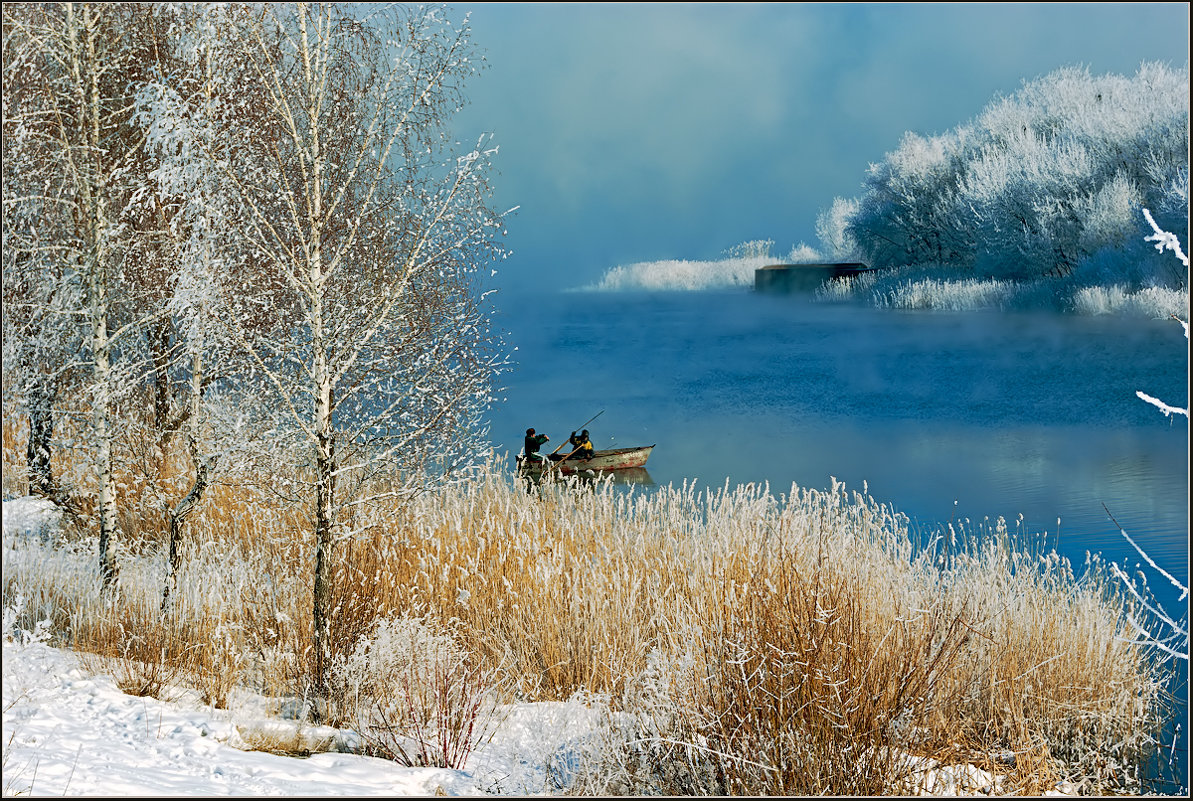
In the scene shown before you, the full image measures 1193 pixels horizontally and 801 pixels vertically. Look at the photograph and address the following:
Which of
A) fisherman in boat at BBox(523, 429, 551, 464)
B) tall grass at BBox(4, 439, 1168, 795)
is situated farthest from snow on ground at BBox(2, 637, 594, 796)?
fisherman in boat at BBox(523, 429, 551, 464)

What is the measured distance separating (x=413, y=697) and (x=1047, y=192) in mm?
17913

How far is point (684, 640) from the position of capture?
4.79 meters

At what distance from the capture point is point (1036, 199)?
59.7 ft

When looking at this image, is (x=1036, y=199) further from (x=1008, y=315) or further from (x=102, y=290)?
(x=102, y=290)

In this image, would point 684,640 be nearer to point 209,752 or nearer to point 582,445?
point 209,752

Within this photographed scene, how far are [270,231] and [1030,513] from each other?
6964 millimetres

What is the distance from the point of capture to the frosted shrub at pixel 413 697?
15.6 ft

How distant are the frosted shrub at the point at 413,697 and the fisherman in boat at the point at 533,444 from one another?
15.5 feet

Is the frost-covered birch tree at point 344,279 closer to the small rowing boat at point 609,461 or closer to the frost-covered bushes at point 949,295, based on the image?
the small rowing boat at point 609,461

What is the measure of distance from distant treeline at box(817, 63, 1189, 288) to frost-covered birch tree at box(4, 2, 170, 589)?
1314 centimetres

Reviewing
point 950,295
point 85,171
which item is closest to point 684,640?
point 85,171

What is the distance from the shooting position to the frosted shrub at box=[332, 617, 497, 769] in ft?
15.6

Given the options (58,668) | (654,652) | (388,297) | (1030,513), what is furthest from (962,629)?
(58,668)

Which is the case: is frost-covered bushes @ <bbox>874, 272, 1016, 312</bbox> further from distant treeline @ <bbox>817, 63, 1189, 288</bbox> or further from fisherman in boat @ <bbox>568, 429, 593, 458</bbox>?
fisherman in boat @ <bbox>568, 429, 593, 458</bbox>
